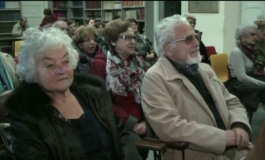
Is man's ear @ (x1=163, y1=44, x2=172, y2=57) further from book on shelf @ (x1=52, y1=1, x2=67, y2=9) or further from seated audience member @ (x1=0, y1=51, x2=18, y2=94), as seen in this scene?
book on shelf @ (x1=52, y1=1, x2=67, y2=9)

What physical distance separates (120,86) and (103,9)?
284 inches

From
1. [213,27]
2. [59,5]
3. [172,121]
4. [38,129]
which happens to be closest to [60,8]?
[59,5]

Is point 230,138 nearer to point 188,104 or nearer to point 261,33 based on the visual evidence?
point 188,104

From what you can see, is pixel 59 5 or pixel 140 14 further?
pixel 59 5

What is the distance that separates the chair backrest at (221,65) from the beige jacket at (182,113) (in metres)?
2.07

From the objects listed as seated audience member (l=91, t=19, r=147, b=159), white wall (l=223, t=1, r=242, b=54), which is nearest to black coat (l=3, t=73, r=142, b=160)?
seated audience member (l=91, t=19, r=147, b=159)

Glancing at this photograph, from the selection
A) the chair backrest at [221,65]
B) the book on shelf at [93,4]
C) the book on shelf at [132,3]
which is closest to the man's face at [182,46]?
the chair backrest at [221,65]

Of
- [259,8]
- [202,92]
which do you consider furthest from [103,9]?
[202,92]

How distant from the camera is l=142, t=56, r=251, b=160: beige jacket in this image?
213 centimetres

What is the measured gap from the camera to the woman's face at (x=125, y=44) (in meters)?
2.95

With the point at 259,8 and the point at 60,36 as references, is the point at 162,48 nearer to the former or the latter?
the point at 60,36

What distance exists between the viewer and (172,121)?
2152mm

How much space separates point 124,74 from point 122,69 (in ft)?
0.14

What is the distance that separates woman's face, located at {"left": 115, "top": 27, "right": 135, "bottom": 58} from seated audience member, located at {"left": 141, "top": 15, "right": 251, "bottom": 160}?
0.58m
